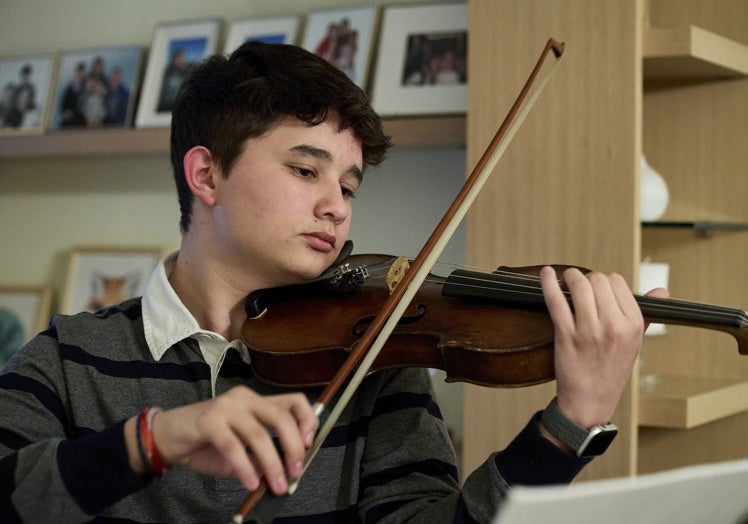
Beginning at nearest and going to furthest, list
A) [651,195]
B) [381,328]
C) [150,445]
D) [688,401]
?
1. [150,445]
2. [381,328]
3. [688,401]
4. [651,195]

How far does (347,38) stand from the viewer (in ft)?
7.87

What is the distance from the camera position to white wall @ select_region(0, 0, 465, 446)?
2432 millimetres

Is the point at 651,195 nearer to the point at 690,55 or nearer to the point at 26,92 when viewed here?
the point at 690,55

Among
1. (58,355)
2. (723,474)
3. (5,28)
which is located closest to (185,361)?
(58,355)

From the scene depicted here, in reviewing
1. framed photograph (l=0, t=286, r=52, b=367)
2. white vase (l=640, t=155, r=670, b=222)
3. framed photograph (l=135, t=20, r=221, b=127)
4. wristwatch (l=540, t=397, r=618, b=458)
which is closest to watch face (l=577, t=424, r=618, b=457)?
wristwatch (l=540, t=397, r=618, b=458)

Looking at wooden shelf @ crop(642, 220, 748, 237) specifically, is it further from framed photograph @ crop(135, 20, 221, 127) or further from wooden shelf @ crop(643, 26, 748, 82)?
framed photograph @ crop(135, 20, 221, 127)

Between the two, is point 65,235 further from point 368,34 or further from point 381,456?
point 381,456

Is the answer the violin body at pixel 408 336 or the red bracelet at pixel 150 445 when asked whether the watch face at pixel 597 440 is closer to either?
the violin body at pixel 408 336

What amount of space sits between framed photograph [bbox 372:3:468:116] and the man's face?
1.04m

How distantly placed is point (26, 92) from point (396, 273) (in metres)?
1.96

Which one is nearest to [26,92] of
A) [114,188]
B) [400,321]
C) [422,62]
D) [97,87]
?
[97,87]

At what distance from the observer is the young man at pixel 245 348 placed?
38.4 inches

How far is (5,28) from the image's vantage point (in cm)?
299

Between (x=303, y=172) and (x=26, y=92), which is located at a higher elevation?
(x=26, y=92)
